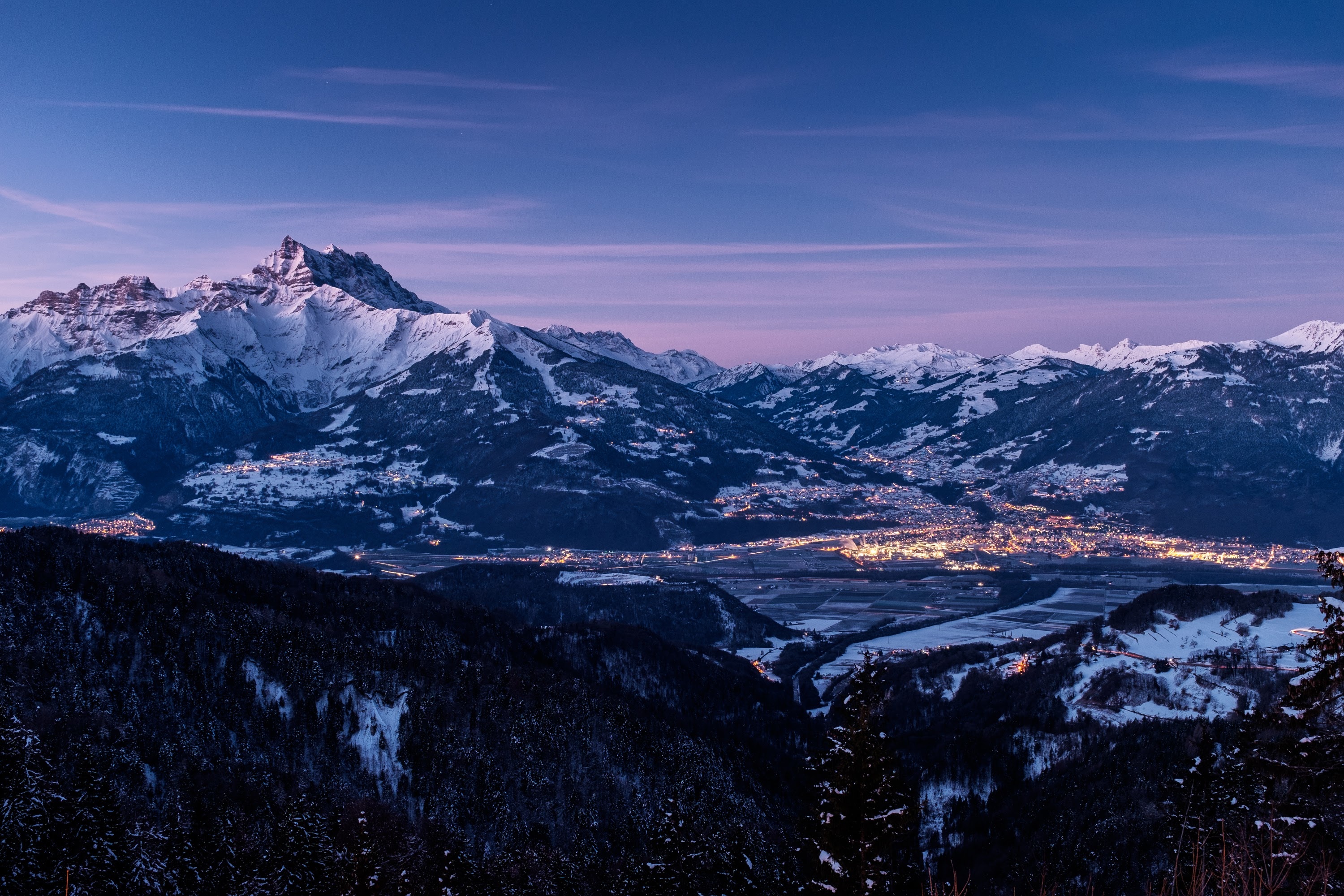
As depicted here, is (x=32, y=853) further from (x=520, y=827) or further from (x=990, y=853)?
(x=990, y=853)

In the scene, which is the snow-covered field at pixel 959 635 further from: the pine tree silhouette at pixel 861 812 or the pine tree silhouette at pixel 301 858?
the pine tree silhouette at pixel 861 812

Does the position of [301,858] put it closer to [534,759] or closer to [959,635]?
[534,759]

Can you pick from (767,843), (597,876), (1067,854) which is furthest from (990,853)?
(597,876)

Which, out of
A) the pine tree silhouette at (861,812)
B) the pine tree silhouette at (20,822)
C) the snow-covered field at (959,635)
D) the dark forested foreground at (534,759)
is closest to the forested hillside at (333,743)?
the pine tree silhouette at (20,822)

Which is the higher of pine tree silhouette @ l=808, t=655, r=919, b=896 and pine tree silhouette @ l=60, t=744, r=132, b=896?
pine tree silhouette @ l=808, t=655, r=919, b=896

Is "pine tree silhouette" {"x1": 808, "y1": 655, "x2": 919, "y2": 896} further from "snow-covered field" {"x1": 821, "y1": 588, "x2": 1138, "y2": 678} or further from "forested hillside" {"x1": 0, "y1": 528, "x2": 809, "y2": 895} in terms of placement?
"snow-covered field" {"x1": 821, "y1": 588, "x2": 1138, "y2": 678}

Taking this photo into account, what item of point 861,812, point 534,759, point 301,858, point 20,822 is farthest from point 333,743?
point 861,812

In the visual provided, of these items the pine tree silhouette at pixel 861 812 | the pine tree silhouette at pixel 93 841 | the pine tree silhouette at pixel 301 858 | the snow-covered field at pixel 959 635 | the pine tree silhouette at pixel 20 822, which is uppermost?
the pine tree silhouette at pixel 861 812

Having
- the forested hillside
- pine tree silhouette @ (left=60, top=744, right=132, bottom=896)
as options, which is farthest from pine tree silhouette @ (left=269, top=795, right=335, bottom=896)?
pine tree silhouette @ (left=60, top=744, right=132, bottom=896)

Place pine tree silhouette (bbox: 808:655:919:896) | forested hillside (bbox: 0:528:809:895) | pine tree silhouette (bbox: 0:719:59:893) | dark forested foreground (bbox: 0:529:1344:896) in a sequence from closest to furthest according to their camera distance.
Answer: pine tree silhouette (bbox: 808:655:919:896), dark forested foreground (bbox: 0:529:1344:896), pine tree silhouette (bbox: 0:719:59:893), forested hillside (bbox: 0:528:809:895)
